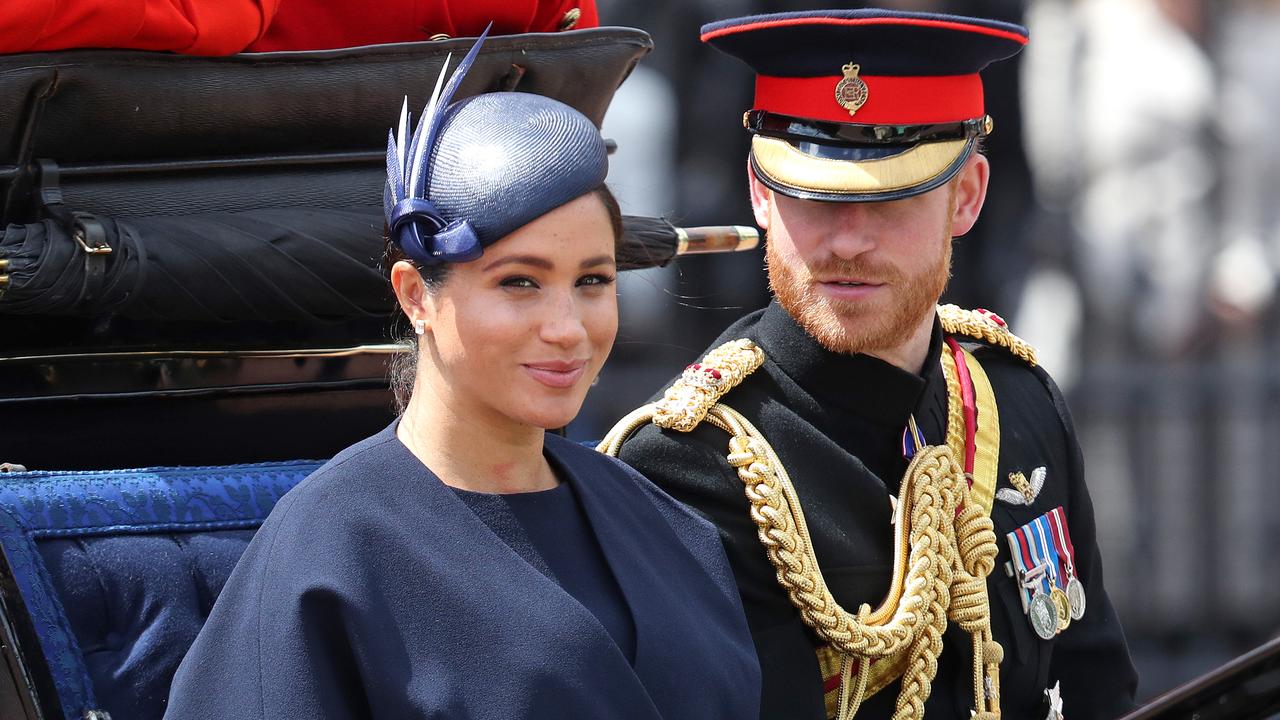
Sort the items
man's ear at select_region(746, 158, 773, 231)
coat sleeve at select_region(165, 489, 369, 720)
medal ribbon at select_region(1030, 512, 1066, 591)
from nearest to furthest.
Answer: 1. coat sleeve at select_region(165, 489, 369, 720)
2. man's ear at select_region(746, 158, 773, 231)
3. medal ribbon at select_region(1030, 512, 1066, 591)

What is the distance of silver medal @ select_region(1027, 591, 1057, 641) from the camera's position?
116 inches

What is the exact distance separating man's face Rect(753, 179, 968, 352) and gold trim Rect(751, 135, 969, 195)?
0.13 feet

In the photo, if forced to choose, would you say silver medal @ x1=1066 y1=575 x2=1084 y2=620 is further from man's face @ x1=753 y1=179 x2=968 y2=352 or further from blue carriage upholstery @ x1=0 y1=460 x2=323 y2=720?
blue carriage upholstery @ x1=0 y1=460 x2=323 y2=720

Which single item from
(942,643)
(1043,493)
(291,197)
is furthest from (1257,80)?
(291,197)

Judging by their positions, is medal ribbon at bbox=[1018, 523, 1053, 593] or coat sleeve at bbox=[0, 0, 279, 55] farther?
medal ribbon at bbox=[1018, 523, 1053, 593]

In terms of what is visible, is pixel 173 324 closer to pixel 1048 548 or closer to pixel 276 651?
pixel 276 651

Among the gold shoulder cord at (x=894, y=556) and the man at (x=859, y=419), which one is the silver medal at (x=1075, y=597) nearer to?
the man at (x=859, y=419)

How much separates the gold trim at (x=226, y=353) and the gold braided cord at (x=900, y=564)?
38cm

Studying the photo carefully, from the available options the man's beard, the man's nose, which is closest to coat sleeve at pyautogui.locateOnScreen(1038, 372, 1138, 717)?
the man's beard

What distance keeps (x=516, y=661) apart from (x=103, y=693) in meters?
0.56

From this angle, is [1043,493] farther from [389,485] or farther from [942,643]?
[389,485]

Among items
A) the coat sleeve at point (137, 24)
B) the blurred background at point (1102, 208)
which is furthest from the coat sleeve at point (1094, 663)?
the blurred background at point (1102, 208)

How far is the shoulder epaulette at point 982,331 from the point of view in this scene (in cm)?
330

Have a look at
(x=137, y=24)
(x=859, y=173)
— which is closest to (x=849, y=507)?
(x=859, y=173)
